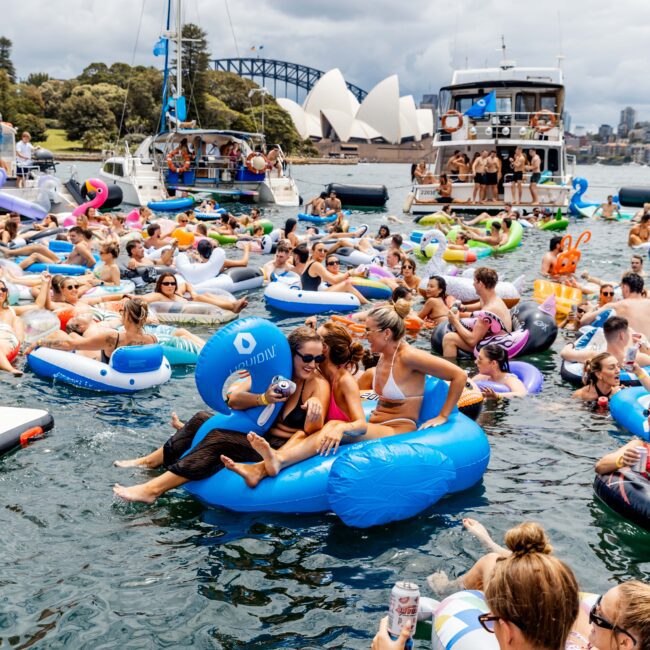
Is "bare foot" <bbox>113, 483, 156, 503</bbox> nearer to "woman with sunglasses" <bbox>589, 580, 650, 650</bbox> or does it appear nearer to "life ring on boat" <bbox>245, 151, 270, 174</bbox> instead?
"woman with sunglasses" <bbox>589, 580, 650, 650</bbox>

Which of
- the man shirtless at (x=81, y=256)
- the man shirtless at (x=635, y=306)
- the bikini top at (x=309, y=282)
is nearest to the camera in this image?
the man shirtless at (x=635, y=306)

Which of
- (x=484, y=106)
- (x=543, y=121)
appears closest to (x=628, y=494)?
(x=484, y=106)

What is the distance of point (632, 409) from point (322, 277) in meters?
6.40

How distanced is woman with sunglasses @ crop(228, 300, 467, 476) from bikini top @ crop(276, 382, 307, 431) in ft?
0.62

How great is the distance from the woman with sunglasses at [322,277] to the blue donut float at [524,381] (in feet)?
13.8

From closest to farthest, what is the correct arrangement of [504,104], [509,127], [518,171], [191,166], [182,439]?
[182,439] < [518,171] < [509,127] < [504,104] < [191,166]

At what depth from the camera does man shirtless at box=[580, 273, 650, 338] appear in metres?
8.53

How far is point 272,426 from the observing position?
5.40m

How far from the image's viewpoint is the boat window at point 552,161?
26.7 m

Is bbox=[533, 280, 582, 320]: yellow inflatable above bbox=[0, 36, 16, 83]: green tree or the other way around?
the other way around

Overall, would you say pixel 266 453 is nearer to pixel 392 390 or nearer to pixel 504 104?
pixel 392 390

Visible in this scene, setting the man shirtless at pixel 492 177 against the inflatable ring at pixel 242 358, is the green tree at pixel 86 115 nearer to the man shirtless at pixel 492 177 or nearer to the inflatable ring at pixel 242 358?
the man shirtless at pixel 492 177

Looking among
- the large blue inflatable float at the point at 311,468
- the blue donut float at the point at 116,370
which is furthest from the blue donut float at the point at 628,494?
the blue donut float at the point at 116,370

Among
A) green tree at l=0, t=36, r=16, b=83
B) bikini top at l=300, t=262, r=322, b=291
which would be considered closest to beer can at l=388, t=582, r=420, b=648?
bikini top at l=300, t=262, r=322, b=291
